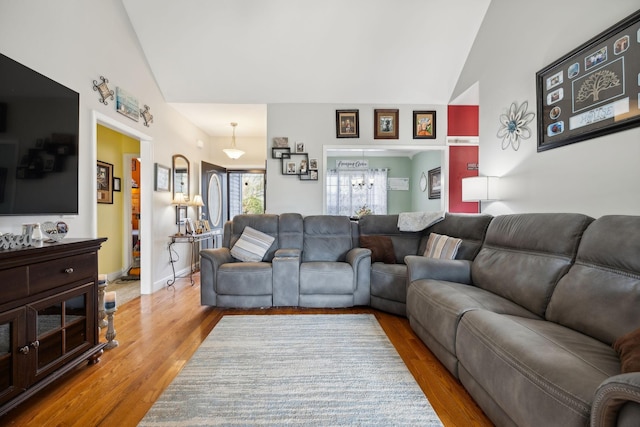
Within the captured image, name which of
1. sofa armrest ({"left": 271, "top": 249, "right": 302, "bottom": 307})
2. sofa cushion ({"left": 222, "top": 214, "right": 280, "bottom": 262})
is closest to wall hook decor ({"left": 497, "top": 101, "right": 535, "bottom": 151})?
sofa armrest ({"left": 271, "top": 249, "right": 302, "bottom": 307})

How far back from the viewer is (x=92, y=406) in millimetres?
1577

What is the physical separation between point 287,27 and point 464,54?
2.24 metres

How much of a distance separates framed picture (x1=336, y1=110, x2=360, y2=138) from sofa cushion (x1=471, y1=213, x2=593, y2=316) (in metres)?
2.54

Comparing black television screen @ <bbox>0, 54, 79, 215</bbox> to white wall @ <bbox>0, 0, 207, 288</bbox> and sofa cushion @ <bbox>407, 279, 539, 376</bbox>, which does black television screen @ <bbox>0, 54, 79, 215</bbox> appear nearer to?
white wall @ <bbox>0, 0, 207, 288</bbox>

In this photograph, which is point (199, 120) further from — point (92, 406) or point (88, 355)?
point (92, 406)

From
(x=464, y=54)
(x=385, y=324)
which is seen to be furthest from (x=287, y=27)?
(x=385, y=324)

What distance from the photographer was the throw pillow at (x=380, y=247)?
11.3 feet

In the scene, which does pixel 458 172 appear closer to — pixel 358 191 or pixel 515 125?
pixel 515 125

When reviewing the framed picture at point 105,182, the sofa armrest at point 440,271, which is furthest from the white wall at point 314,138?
the framed picture at point 105,182

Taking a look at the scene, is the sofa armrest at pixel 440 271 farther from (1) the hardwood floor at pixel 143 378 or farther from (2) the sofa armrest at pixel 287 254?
(2) the sofa armrest at pixel 287 254

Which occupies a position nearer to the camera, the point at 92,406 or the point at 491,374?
the point at 491,374

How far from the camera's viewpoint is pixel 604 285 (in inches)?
56.5

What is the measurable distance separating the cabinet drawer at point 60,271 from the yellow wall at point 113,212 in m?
2.61

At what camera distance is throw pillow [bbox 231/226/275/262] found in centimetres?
341
